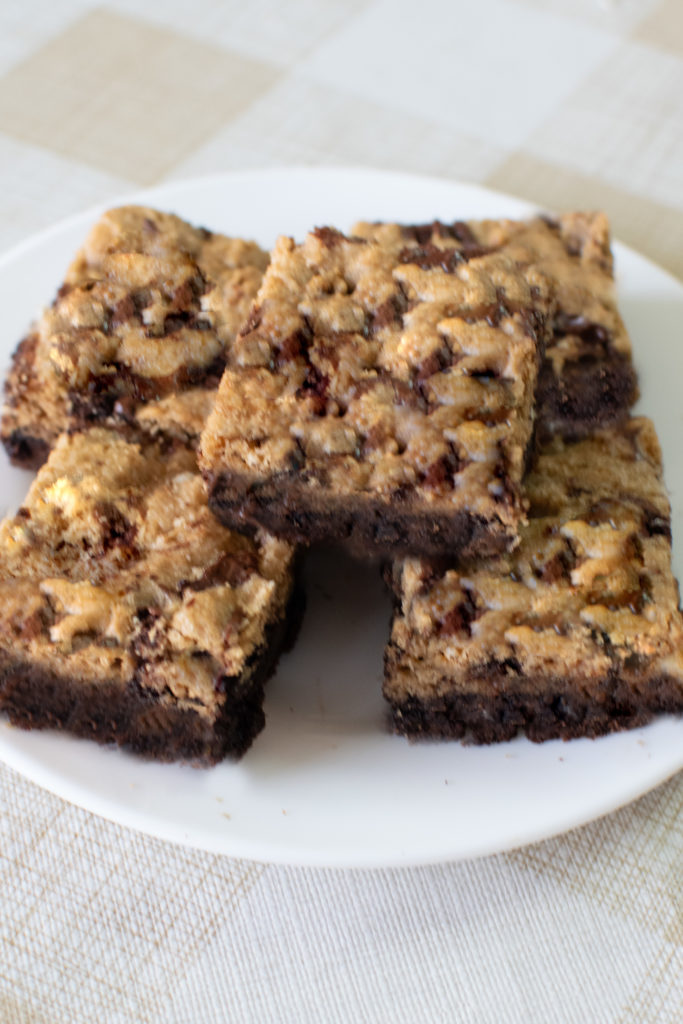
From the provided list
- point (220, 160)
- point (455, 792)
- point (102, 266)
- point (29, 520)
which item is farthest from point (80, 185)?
point (455, 792)

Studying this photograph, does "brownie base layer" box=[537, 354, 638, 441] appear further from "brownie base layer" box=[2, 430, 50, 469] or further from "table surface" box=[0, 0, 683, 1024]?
"brownie base layer" box=[2, 430, 50, 469]

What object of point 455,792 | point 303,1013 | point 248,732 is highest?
point 455,792

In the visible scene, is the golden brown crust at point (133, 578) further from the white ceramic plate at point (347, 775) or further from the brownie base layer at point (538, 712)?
the brownie base layer at point (538, 712)

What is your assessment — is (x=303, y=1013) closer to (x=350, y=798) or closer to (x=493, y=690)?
(x=350, y=798)

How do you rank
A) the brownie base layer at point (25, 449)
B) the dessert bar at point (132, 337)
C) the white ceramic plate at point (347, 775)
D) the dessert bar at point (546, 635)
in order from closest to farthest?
the white ceramic plate at point (347, 775) < the dessert bar at point (546, 635) < the dessert bar at point (132, 337) < the brownie base layer at point (25, 449)

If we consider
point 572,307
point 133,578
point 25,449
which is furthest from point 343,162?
point 133,578

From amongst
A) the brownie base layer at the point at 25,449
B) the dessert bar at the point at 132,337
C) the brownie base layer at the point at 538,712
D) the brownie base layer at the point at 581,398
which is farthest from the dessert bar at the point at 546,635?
the brownie base layer at the point at 25,449

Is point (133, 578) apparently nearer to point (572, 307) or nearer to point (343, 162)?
point (572, 307)
